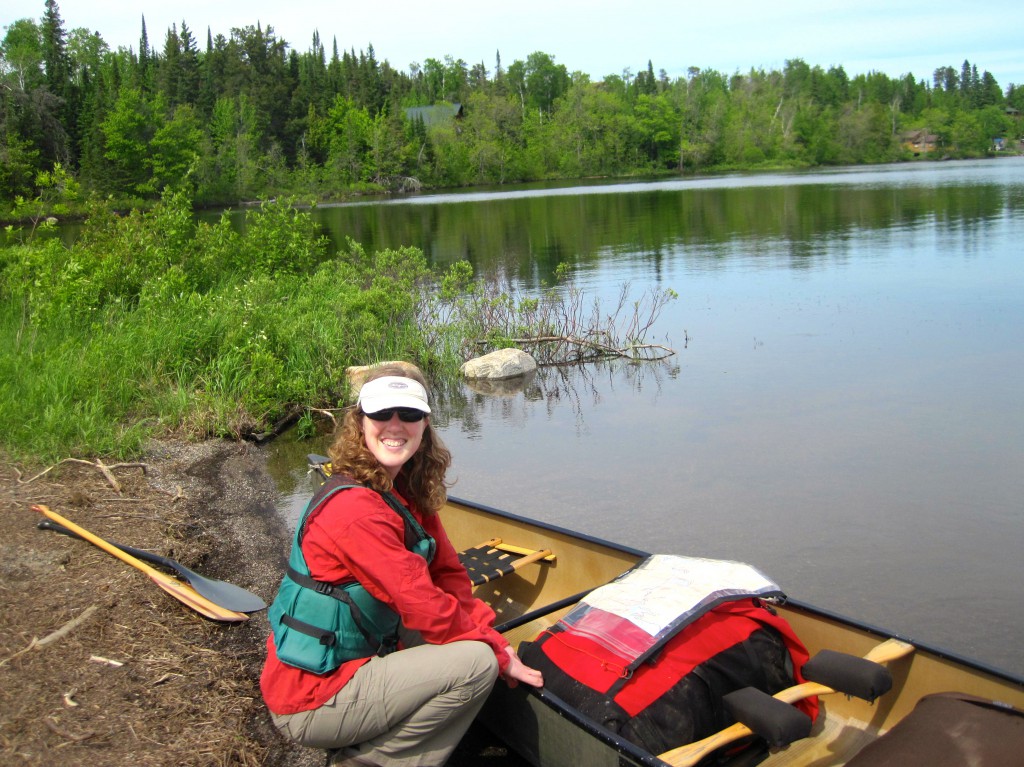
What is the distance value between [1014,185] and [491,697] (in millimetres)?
50124

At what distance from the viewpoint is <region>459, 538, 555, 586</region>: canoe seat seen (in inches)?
197

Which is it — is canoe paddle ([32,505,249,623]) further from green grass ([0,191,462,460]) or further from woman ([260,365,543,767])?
green grass ([0,191,462,460])

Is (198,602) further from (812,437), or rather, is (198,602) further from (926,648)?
(812,437)

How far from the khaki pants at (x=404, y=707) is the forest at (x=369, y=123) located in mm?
57577

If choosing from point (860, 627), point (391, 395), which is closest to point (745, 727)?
point (860, 627)

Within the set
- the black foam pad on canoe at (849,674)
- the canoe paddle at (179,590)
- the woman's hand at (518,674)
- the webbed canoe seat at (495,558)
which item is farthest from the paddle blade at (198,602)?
the black foam pad on canoe at (849,674)

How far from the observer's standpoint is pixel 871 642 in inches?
152

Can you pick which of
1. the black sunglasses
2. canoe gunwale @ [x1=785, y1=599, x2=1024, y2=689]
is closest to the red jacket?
the black sunglasses

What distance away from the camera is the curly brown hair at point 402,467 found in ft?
10.8

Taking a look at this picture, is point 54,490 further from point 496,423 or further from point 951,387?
point 951,387

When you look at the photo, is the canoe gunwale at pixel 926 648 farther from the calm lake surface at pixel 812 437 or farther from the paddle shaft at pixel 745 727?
the calm lake surface at pixel 812 437

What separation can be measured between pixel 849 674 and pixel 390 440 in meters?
1.90

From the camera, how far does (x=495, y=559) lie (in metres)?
5.29

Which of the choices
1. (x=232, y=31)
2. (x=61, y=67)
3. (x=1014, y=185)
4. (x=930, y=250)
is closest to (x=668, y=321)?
(x=930, y=250)
